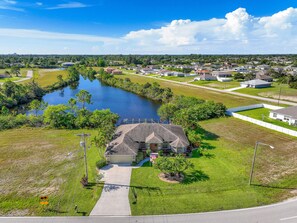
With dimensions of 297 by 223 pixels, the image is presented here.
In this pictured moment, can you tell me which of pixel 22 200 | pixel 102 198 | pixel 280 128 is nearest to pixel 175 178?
pixel 102 198

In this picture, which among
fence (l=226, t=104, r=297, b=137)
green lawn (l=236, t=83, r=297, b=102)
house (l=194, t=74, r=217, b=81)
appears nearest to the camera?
fence (l=226, t=104, r=297, b=137)

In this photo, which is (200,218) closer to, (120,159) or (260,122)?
A: (120,159)

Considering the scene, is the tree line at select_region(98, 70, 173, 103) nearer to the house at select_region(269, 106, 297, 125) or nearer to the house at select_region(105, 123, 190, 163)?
the house at select_region(269, 106, 297, 125)

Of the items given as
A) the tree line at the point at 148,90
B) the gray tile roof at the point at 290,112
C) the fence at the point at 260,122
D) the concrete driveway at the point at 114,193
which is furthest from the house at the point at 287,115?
the concrete driveway at the point at 114,193

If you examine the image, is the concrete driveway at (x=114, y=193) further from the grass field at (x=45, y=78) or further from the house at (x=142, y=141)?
the grass field at (x=45, y=78)

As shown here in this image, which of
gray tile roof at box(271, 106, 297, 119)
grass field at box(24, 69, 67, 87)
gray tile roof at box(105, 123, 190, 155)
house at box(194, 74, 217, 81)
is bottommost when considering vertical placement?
gray tile roof at box(105, 123, 190, 155)

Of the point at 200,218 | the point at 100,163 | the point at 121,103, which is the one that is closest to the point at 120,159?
the point at 100,163

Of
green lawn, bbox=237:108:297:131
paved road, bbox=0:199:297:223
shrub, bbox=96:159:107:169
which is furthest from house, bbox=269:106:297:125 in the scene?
shrub, bbox=96:159:107:169
